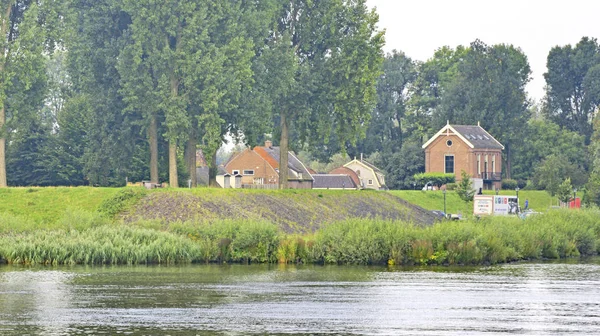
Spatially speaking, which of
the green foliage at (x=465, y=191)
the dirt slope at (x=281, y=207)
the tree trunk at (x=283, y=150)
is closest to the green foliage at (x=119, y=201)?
the dirt slope at (x=281, y=207)

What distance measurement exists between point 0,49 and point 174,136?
14021mm

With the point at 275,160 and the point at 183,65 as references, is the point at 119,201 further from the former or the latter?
the point at 275,160

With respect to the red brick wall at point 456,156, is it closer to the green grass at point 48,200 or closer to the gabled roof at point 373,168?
the gabled roof at point 373,168

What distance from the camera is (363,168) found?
15362 centimetres

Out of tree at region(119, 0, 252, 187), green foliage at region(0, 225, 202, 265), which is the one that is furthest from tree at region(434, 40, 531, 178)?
green foliage at region(0, 225, 202, 265)

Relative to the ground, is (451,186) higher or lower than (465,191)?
higher

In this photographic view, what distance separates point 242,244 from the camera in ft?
196

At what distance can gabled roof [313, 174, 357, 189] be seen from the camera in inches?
5704

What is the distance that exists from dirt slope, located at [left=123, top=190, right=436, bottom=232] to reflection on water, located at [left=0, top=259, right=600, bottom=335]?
12628 mm

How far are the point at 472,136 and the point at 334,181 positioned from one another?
19388 mm

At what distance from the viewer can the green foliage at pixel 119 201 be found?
233 feet

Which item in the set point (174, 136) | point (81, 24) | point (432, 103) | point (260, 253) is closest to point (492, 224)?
point (260, 253)

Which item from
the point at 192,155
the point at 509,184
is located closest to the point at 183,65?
the point at 192,155

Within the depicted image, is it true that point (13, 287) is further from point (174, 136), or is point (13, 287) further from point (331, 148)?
point (331, 148)
